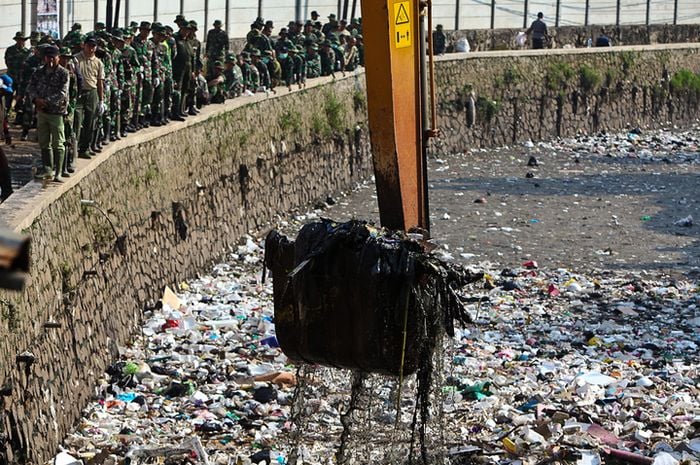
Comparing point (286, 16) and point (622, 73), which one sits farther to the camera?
point (622, 73)

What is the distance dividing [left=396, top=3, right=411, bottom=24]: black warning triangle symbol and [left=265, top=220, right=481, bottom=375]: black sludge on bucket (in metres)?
1.28

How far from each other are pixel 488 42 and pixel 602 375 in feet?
77.2

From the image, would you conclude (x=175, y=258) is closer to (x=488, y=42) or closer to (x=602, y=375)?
(x=602, y=375)

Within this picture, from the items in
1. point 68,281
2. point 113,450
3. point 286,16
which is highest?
point 286,16

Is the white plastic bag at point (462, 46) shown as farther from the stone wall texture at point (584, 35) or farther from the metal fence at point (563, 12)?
the metal fence at point (563, 12)

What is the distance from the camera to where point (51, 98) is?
11.4 m

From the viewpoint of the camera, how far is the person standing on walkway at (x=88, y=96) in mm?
12594

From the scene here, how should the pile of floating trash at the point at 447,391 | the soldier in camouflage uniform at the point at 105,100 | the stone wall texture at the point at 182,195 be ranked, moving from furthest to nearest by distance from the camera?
the soldier in camouflage uniform at the point at 105,100
the stone wall texture at the point at 182,195
the pile of floating trash at the point at 447,391

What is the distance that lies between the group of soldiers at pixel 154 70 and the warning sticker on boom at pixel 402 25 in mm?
4828

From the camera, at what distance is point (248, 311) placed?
14.1 metres

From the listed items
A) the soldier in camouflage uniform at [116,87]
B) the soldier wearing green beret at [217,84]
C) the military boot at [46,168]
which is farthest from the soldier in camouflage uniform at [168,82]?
the military boot at [46,168]

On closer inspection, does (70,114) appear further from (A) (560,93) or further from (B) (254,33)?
(A) (560,93)

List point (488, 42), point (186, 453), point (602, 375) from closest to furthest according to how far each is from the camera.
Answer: point (186, 453) → point (602, 375) → point (488, 42)

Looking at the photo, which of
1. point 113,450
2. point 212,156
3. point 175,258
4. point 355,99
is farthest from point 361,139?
point 113,450
